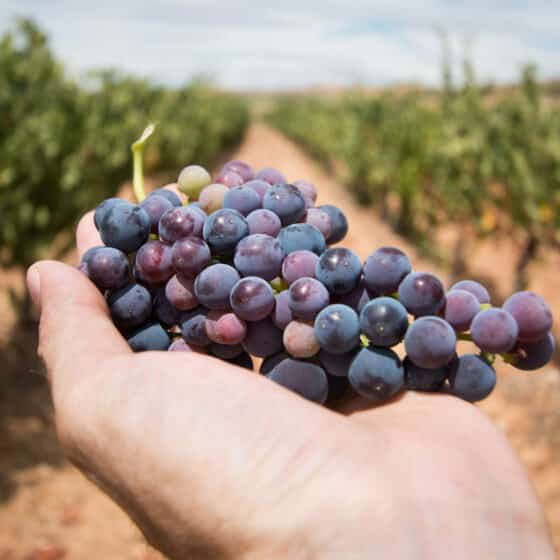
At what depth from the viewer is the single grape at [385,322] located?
1.24 m

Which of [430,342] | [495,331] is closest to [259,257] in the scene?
[430,342]

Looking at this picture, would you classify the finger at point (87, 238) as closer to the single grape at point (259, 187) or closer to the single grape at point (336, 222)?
the single grape at point (259, 187)

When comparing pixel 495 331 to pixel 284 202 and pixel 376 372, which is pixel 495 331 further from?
pixel 284 202

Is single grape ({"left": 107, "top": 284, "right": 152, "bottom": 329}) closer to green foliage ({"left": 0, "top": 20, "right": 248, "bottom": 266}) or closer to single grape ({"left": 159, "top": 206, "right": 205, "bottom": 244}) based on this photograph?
single grape ({"left": 159, "top": 206, "right": 205, "bottom": 244})

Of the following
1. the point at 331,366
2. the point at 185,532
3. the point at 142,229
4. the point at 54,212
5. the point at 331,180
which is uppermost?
the point at 142,229

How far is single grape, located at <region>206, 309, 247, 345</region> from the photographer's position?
1.38m

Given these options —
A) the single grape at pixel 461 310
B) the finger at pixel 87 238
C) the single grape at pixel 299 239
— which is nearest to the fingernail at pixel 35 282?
the finger at pixel 87 238

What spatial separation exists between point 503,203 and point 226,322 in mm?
6547

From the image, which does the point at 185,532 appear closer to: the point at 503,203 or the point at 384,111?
the point at 503,203

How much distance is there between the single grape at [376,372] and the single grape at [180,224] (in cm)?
55

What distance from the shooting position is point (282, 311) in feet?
4.52

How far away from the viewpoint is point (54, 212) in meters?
5.42

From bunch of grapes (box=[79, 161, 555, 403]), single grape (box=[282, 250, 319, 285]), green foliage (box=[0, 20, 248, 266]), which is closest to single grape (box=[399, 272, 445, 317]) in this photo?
bunch of grapes (box=[79, 161, 555, 403])

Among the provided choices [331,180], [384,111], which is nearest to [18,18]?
[384,111]
